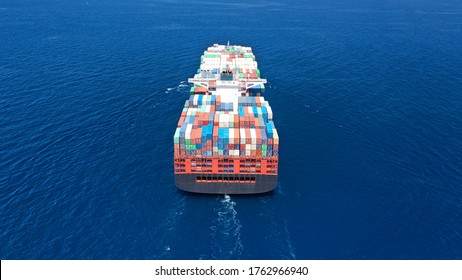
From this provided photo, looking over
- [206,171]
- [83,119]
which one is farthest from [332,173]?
[83,119]

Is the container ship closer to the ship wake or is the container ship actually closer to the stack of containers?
the stack of containers

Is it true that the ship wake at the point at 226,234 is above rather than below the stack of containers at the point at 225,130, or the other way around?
below

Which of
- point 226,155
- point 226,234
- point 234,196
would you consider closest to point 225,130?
point 226,155

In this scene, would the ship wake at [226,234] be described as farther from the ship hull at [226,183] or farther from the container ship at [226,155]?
the container ship at [226,155]

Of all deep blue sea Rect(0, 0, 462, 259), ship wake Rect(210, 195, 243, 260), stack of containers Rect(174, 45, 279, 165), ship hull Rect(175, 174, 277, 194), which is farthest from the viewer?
ship hull Rect(175, 174, 277, 194)

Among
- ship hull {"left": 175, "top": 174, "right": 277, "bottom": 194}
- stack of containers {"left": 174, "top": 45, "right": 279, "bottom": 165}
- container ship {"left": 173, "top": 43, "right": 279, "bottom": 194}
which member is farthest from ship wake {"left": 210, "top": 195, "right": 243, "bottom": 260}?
stack of containers {"left": 174, "top": 45, "right": 279, "bottom": 165}

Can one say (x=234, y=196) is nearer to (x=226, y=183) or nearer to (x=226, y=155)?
(x=226, y=183)

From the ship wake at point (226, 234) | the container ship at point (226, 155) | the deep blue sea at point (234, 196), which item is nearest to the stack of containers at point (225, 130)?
the container ship at point (226, 155)

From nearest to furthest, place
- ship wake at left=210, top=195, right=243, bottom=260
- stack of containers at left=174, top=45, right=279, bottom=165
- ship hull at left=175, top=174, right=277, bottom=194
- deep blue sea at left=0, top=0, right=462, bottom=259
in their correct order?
ship wake at left=210, top=195, right=243, bottom=260, deep blue sea at left=0, top=0, right=462, bottom=259, stack of containers at left=174, top=45, right=279, bottom=165, ship hull at left=175, top=174, right=277, bottom=194

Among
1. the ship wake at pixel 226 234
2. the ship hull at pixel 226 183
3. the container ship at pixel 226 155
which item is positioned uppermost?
the container ship at pixel 226 155
